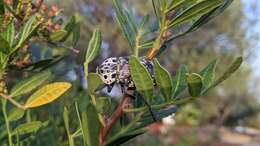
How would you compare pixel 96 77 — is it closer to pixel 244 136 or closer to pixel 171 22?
pixel 171 22

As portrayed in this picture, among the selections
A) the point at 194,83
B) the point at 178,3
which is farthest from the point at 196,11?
the point at 194,83

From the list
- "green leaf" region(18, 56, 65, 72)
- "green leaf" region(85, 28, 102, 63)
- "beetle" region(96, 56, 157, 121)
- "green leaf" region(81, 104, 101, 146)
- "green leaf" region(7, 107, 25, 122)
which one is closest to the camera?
"green leaf" region(81, 104, 101, 146)

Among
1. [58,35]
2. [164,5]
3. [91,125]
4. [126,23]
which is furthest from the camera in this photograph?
[58,35]

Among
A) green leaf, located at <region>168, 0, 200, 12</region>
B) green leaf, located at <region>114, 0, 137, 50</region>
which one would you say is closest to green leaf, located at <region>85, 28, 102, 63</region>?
green leaf, located at <region>114, 0, 137, 50</region>

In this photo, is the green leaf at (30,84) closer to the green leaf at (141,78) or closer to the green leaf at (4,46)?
the green leaf at (4,46)

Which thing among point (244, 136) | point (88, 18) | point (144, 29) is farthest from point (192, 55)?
point (144, 29)

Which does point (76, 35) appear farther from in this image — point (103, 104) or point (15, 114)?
point (103, 104)

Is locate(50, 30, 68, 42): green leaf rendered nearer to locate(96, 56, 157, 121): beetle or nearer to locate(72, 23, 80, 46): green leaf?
locate(72, 23, 80, 46): green leaf

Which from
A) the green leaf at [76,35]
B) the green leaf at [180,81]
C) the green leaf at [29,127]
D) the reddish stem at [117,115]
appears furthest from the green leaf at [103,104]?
the green leaf at [76,35]
